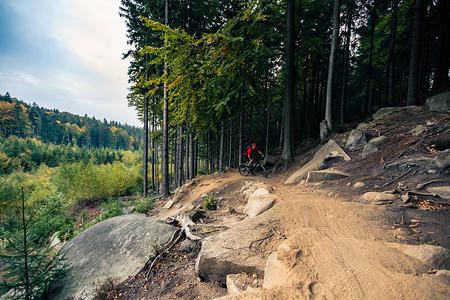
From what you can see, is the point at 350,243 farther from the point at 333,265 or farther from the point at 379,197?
the point at 379,197

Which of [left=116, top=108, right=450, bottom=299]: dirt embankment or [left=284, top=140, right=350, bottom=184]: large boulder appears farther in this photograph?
[left=284, top=140, right=350, bottom=184]: large boulder

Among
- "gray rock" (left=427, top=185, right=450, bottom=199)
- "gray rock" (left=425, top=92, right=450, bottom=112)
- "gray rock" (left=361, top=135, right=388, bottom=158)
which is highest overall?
"gray rock" (left=425, top=92, right=450, bottom=112)

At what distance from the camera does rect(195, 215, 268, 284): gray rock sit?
2.70 metres

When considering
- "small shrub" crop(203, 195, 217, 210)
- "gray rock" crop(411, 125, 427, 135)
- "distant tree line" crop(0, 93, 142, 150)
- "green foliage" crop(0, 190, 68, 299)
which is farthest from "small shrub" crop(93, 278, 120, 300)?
"distant tree line" crop(0, 93, 142, 150)

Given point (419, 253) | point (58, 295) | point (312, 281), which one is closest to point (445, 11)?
point (419, 253)

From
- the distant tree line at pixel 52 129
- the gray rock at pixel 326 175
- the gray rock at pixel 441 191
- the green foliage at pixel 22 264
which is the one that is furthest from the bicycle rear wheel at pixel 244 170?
the distant tree line at pixel 52 129

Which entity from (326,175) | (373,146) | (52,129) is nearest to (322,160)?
(326,175)

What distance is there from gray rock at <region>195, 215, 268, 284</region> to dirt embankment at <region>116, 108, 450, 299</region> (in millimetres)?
53

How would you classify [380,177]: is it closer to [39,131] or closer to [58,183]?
[58,183]

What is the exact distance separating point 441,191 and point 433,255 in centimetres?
242

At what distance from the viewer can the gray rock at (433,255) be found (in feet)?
6.29

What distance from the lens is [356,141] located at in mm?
7617

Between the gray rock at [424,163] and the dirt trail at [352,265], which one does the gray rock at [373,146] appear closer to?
the gray rock at [424,163]

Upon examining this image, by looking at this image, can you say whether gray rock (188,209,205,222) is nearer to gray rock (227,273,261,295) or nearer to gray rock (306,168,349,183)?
gray rock (227,273,261,295)
